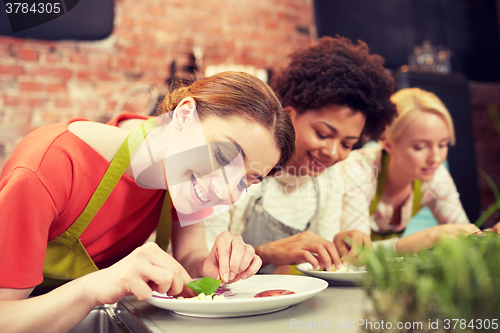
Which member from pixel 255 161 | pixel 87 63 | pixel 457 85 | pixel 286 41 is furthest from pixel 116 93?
pixel 457 85

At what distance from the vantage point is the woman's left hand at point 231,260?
672 millimetres

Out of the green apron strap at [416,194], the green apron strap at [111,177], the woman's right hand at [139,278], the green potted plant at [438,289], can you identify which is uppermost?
the green apron strap at [111,177]

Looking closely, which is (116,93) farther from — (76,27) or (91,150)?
(91,150)

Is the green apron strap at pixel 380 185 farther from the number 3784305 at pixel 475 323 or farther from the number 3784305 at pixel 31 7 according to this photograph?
the number 3784305 at pixel 31 7

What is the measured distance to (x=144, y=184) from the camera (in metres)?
0.84

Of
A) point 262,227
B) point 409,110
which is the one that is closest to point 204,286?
point 262,227

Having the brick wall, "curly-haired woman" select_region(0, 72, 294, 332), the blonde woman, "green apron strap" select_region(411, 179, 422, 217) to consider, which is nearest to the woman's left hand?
"curly-haired woman" select_region(0, 72, 294, 332)

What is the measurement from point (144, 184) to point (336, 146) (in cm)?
56

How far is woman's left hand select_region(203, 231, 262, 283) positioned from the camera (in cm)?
67

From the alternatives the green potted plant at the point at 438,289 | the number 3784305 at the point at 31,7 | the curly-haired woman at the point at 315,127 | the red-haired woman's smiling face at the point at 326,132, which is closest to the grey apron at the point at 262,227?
the curly-haired woman at the point at 315,127

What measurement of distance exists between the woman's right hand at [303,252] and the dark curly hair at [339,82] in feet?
1.24

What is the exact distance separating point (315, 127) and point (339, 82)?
0.14 m

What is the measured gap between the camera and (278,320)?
0.50 meters

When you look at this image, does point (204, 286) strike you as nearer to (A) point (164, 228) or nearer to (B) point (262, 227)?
(A) point (164, 228)
